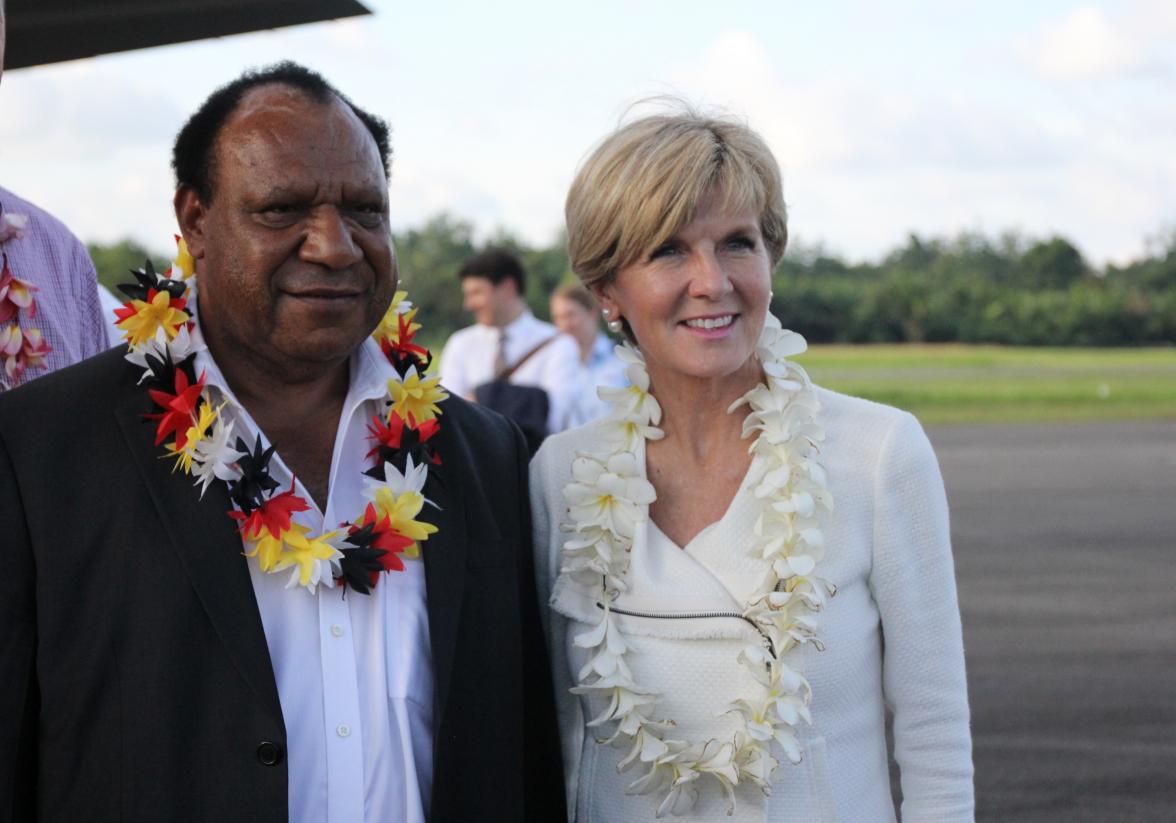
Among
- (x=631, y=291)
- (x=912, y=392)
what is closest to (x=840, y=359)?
(x=912, y=392)

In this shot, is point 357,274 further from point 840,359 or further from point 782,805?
point 840,359

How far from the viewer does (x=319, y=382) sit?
2822 mm

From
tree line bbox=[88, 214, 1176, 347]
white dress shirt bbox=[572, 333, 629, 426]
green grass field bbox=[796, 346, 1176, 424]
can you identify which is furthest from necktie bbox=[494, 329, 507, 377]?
tree line bbox=[88, 214, 1176, 347]

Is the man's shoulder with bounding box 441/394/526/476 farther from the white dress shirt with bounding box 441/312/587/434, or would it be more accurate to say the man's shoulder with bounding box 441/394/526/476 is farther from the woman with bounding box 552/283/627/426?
the woman with bounding box 552/283/627/426

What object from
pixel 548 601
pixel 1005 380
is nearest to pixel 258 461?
pixel 548 601

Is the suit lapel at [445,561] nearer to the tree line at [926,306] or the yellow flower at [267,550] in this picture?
the yellow flower at [267,550]

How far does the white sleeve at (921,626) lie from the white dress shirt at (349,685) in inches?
38.3

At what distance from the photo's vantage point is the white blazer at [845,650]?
2.94 meters

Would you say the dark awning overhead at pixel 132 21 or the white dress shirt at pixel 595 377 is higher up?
the dark awning overhead at pixel 132 21

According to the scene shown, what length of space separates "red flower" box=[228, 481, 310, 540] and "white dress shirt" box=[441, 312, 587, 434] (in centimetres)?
574

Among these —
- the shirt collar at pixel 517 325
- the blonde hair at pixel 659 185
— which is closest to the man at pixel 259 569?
the blonde hair at pixel 659 185

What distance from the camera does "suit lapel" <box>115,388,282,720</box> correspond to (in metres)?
2.47

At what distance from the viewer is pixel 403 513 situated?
Result: 9.03ft

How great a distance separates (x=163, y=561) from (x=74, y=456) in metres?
0.25
